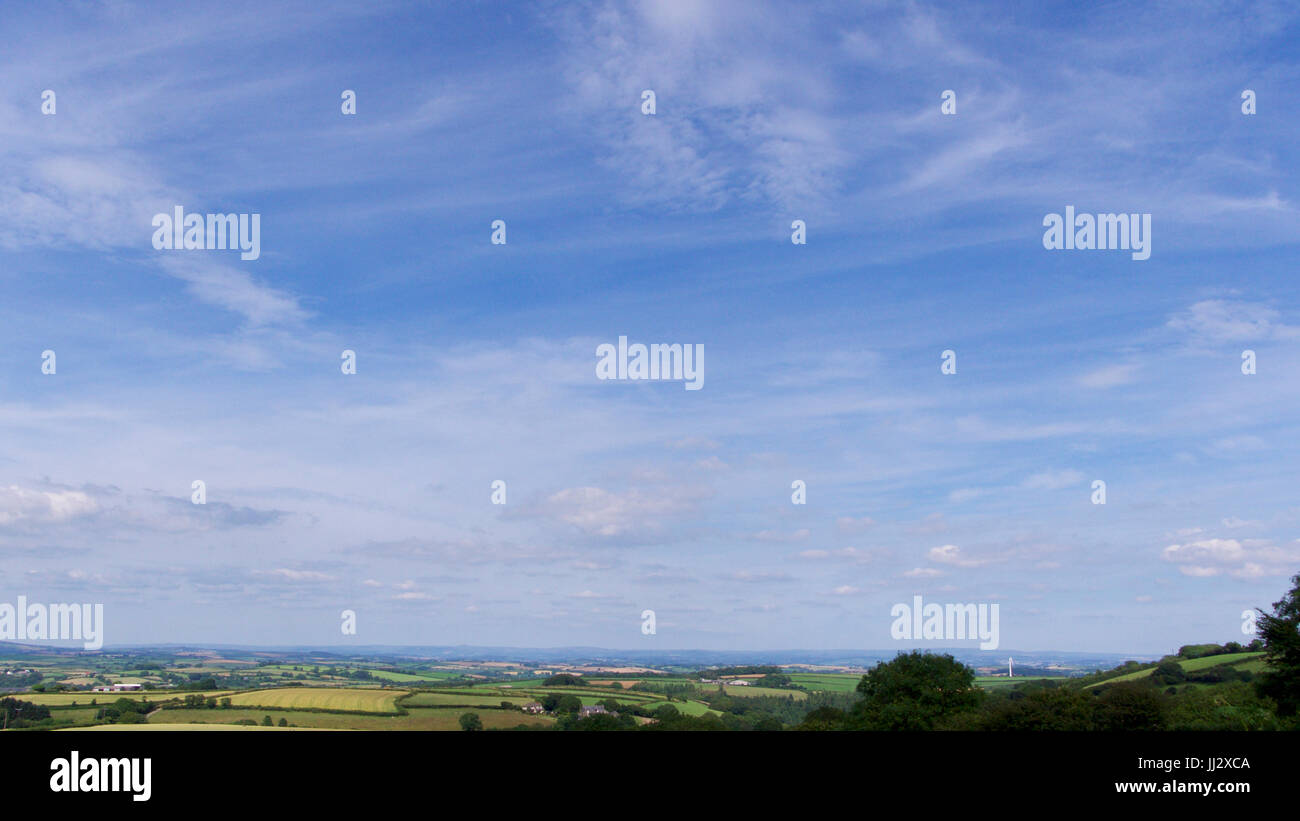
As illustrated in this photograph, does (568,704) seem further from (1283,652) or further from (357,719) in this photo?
(1283,652)

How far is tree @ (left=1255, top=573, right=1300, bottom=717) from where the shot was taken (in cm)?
6025

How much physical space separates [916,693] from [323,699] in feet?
160

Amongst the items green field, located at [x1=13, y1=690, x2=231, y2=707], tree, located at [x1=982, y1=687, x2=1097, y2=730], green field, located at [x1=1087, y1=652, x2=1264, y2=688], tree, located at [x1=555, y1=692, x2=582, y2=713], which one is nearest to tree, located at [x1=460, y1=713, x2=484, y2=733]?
tree, located at [x1=555, y1=692, x2=582, y2=713]

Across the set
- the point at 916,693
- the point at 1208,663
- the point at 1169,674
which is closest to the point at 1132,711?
the point at 916,693

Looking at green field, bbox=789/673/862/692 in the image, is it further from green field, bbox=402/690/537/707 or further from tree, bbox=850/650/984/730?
green field, bbox=402/690/537/707

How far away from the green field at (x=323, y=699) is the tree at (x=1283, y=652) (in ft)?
210

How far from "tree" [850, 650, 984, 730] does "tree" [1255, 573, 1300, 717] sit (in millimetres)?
20825
